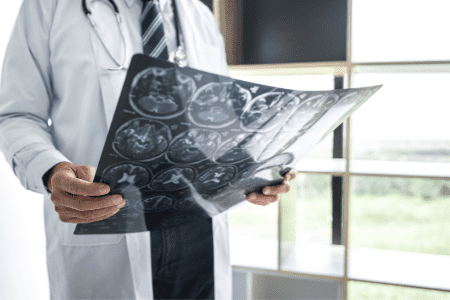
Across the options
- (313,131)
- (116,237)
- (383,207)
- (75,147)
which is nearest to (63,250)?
(116,237)

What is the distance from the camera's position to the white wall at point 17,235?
1.23 m

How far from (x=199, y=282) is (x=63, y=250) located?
15.2 inches

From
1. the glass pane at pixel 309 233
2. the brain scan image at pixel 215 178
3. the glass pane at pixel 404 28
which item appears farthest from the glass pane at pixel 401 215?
the brain scan image at pixel 215 178

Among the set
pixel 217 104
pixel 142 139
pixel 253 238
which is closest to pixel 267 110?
pixel 217 104

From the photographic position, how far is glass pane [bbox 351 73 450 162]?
2057mm

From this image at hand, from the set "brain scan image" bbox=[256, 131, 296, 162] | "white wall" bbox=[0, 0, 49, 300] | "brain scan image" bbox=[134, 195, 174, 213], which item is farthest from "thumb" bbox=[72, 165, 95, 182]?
"white wall" bbox=[0, 0, 49, 300]

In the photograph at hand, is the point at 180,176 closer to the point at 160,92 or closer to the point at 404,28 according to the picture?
the point at 160,92

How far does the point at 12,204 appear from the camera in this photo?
1279 millimetres

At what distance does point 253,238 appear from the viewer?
2.00 m

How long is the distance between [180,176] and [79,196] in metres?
0.18

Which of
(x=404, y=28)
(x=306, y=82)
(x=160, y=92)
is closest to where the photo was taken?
(x=160, y=92)

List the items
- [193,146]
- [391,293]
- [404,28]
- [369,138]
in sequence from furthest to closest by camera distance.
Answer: [391,293] → [369,138] → [404,28] → [193,146]

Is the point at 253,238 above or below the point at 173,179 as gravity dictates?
below

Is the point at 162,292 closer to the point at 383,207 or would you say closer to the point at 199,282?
the point at 199,282
